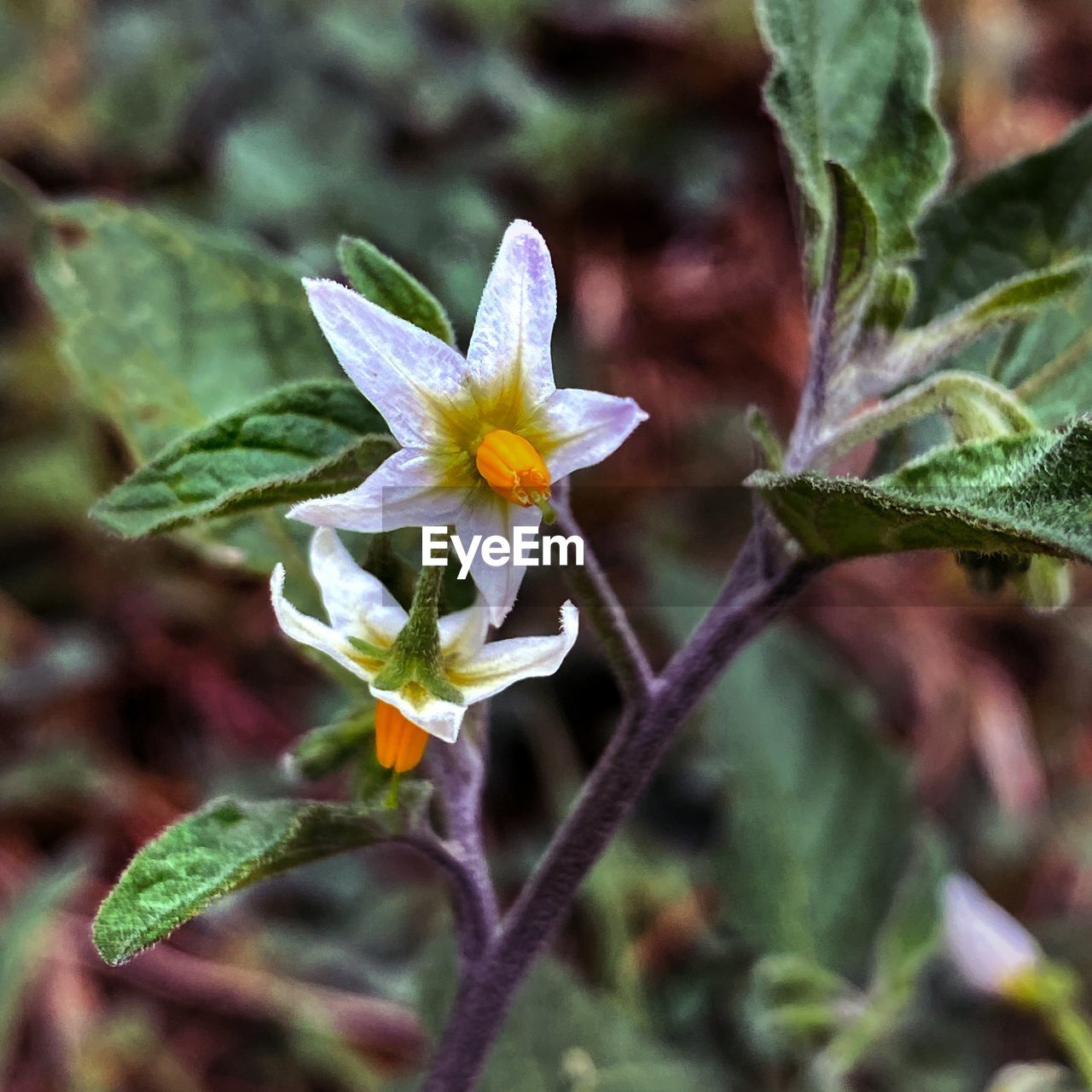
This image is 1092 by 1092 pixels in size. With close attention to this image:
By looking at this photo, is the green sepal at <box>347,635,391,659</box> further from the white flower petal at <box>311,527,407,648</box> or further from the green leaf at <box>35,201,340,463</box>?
the green leaf at <box>35,201,340,463</box>

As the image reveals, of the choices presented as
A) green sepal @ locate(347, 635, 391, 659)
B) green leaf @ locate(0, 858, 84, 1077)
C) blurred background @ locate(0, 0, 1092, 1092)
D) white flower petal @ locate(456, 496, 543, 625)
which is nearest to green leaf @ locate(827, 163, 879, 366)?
white flower petal @ locate(456, 496, 543, 625)

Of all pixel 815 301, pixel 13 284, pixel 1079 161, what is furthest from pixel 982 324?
pixel 13 284

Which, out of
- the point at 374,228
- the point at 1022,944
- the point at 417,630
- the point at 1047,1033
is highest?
the point at 417,630

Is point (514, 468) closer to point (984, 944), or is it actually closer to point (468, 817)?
point (468, 817)

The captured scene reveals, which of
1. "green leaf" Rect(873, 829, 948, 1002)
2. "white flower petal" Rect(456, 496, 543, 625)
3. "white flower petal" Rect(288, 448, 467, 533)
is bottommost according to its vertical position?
"green leaf" Rect(873, 829, 948, 1002)

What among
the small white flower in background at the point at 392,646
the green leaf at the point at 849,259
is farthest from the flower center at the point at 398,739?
the green leaf at the point at 849,259

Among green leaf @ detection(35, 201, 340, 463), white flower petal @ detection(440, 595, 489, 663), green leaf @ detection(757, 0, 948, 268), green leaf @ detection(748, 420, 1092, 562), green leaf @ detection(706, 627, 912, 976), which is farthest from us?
green leaf @ detection(706, 627, 912, 976)

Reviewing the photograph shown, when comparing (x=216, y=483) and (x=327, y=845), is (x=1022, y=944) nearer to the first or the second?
(x=327, y=845)

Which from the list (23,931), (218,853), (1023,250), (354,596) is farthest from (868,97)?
(23,931)
